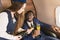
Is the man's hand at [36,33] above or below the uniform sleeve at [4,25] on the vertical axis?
below

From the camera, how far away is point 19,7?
5.32 feet

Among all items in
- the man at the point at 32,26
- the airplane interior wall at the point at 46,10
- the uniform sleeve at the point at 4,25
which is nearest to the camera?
the uniform sleeve at the point at 4,25

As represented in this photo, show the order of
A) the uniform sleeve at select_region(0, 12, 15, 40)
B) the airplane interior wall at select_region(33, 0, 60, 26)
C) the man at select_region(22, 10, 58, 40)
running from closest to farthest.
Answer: the uniform sleeve at select_region(0, 12, 15, 40) → the man at select_region(22, 10, 58, 40) → the airplane interior wall at select_region(33, 0, 60, 26)

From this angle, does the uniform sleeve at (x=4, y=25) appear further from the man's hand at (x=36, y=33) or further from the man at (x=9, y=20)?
the man's hand at (x=36, y=33)

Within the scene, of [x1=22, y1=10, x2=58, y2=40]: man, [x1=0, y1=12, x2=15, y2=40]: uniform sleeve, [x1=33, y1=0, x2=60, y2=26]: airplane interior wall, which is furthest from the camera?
[x1=33, y1=0, x2=60, y2=26]: airplane interior wall

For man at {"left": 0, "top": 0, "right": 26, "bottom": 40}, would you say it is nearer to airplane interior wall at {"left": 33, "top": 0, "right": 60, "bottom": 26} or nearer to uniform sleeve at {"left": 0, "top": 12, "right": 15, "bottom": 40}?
uniform sleeve at {"left": 0, "top": 12, "right": 15, "bottom": 40}

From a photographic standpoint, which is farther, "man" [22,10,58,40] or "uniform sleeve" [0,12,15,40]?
"man" [22,10,58,40]

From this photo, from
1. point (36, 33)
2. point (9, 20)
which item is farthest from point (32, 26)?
point (9, 20)

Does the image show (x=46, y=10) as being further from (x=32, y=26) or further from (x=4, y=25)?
(x=4, y=25)

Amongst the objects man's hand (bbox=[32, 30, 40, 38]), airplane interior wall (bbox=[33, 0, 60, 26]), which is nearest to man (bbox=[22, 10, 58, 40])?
man's hand (bbox=[32, 30, 40, 38])

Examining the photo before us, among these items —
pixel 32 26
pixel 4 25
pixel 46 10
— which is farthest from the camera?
pixel 46 10

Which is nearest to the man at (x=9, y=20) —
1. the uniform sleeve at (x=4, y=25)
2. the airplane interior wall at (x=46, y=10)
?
the uniform sleeve at (x=4, y=25)

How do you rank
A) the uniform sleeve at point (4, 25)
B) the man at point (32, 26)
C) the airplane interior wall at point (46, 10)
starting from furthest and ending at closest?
the airplane interior wall at point (46, 10), the man at point (32, 26), the uniform sleeve at point (4, 25)

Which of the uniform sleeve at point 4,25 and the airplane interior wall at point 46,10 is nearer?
the uniform sleeve at point 4,25
